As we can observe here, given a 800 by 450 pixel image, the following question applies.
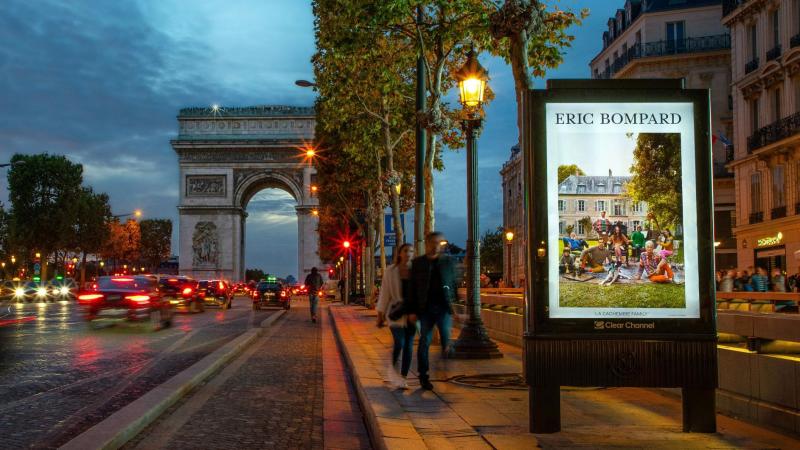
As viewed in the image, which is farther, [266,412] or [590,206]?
[266,412]

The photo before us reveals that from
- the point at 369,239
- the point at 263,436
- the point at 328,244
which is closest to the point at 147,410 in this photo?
the point at 263,436

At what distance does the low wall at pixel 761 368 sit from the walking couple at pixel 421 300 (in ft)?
9.79

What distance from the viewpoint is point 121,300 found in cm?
2167

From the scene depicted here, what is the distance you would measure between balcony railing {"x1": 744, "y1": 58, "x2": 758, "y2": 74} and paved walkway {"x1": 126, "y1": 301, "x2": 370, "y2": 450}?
27369 mm

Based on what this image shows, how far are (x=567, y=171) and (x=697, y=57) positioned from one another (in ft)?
160

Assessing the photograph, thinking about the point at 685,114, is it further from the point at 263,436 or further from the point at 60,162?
the point at 60,162

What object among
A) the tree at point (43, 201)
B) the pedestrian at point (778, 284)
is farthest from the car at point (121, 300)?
the tree at point (43, 201)

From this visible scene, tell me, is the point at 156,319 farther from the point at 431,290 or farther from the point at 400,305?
the point at 431,290

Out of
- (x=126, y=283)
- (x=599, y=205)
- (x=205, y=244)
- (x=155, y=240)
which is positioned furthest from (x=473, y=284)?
(x=155, y=240)

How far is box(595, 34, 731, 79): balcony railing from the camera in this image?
52094 millimetres

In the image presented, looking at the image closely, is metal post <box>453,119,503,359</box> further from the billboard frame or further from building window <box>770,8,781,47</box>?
building window <box>770,8,781,47</box>

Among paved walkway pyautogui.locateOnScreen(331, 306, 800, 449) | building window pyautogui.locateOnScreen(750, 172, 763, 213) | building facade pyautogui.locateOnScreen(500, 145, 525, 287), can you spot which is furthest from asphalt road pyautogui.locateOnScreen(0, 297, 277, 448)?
building facade pyautogui.locateOnScreen(500, 145, 525, 287)

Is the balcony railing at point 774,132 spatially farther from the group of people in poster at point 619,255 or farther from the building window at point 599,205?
the building window at point 599,205

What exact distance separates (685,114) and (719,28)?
4964cm
